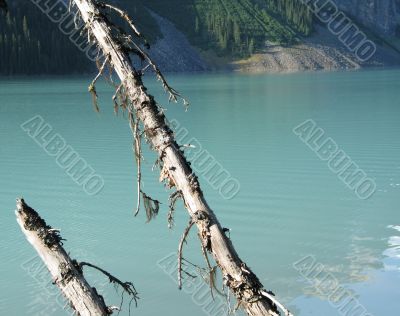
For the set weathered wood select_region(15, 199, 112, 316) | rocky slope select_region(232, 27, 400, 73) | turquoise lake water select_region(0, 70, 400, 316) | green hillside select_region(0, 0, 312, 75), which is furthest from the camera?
rocky slope select_region(232, 27, 400, 73)

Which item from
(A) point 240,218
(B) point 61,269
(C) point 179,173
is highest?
(A) point 240,218

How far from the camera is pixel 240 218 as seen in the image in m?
15.0

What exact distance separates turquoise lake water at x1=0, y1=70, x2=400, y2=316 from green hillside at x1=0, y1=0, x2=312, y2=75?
277 feet

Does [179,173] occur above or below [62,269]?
above

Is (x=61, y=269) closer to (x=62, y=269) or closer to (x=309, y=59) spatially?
(x=62, y=269)

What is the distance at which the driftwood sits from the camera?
3.09 meters

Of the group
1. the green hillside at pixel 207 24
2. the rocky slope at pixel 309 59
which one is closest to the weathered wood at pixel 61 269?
the green hillside at pixel 207 24

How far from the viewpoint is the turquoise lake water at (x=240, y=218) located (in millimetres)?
10219

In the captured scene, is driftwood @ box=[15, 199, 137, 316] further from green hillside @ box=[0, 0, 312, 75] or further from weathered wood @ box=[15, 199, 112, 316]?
green hillside @ box=[0, 0, 312, 75]

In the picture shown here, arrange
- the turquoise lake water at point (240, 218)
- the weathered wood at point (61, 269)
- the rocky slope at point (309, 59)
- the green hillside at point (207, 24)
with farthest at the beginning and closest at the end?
the rocky slope at point (309, 59), the green hillside at point (207, 24), the turquoise lake water at point (240, 218), the weathered wood at point (61, 269)

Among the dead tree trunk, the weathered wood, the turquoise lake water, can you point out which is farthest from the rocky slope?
the weathered wood

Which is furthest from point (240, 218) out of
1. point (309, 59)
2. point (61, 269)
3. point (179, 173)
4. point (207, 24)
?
point (207, 24)

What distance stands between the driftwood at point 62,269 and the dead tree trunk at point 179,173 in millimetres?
593

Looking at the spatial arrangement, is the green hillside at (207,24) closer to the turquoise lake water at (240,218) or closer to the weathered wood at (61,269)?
the turquoise lake water at (240,218)
